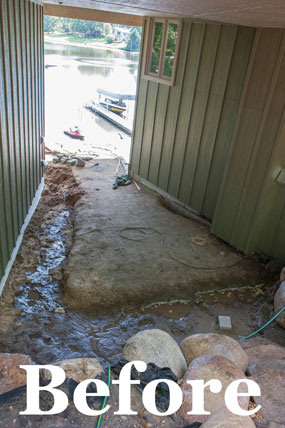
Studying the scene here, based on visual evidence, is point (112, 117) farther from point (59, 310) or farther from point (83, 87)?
point (59, 310)

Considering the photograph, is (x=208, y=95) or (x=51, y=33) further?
(x=51, y=33)

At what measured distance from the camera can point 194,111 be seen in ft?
22.0

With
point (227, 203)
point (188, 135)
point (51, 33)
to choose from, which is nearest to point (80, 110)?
point (188, 135)

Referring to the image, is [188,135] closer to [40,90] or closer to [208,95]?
[208,95]

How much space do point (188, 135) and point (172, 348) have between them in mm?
4680

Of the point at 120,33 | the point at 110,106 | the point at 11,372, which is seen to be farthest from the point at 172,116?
the point at 120,33

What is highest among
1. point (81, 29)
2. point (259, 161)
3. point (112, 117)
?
point (81, 29)

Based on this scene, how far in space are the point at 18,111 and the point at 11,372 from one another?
11.6 feet

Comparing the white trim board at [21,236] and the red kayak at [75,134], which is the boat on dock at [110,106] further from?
the white trim board at [21,236]

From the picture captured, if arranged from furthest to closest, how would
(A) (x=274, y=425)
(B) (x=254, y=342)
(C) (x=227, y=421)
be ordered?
(B) (x=254, y=342) < (A) (x=274, y=425) < (C) (x=227, y=421)

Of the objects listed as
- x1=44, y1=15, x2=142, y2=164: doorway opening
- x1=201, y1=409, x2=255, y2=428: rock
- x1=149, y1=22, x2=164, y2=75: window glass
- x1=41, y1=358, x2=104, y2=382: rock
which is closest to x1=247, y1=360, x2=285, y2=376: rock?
x1=201, y1=409, x2=255, y2=428: rock

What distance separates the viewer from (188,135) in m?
6.90

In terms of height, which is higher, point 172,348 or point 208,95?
point 208,95

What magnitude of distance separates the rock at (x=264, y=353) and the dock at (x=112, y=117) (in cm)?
1382
